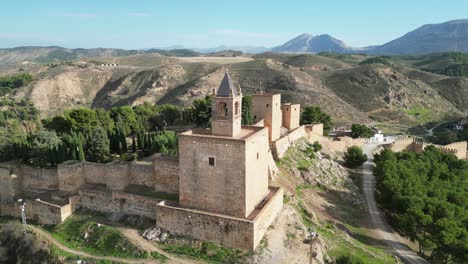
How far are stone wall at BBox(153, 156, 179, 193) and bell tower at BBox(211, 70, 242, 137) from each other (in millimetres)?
3692

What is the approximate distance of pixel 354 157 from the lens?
36906mm

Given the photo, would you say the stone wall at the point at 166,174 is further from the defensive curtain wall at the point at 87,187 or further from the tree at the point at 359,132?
the tree at the point at 359,132

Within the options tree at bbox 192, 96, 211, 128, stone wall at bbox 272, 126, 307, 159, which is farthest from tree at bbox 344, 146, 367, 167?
tree at bbox 192, 96, 211, 128

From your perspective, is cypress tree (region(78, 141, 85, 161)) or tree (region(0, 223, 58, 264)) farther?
cypress tree (region(78, 141, 85, 161))

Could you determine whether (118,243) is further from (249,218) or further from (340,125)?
(340,125)

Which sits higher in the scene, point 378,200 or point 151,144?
point 151,144

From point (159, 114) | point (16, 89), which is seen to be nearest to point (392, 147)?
point (159, 114)

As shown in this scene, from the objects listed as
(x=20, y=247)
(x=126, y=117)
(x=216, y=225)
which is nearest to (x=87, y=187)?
(x=20, y=247)

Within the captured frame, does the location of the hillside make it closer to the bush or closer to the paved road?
the bush

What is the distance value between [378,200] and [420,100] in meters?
67.4

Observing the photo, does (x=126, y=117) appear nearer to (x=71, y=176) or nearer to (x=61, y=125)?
(x=61, y=125)

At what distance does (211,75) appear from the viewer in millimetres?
82562

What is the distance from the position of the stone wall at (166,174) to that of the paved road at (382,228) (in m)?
13.9

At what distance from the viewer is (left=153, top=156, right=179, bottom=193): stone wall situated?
67.7 feet
